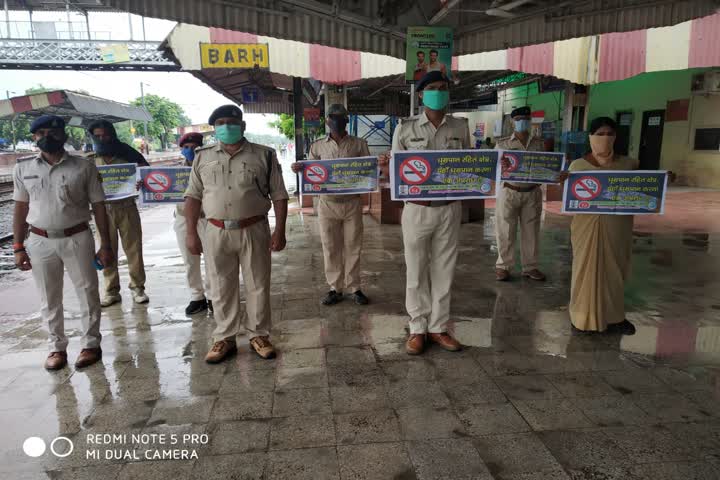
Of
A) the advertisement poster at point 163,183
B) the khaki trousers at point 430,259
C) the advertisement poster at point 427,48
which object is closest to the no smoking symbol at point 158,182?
the advertisement poster at point 163,183

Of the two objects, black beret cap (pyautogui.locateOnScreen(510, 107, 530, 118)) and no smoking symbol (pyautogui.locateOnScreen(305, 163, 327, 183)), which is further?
black beret cap (pyautogui.locateOnScreen(510, 107, 530, 118))

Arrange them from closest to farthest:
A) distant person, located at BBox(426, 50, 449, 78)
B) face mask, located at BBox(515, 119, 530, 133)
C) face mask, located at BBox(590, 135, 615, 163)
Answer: face mask, located at BBox(590, 135, 615, 163)
distant person, located at BBox(426, 50, 449, 78)
face mask, located at BBox(515, 119, 530, 133)

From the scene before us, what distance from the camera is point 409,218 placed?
3.67 m

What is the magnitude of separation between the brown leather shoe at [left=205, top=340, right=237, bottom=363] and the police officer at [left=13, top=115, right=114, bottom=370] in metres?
0.91

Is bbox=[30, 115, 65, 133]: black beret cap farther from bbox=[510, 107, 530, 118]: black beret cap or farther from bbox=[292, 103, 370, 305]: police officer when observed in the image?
bbox=[510, 107, 530, 118]: black beret cap

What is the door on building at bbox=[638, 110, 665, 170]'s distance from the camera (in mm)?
15133

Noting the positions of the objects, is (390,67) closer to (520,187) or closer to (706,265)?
(520,187)

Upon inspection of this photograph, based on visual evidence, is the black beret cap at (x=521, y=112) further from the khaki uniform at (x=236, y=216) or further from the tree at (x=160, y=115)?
the tree at (x=160, y=115)

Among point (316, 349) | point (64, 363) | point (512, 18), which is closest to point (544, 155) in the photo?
point (512, 18)

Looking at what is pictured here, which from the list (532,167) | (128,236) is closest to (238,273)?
(128,236)

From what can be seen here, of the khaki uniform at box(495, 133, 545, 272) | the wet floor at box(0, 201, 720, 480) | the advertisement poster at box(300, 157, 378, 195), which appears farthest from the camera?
the khaki uniform at box(495, 133, 545, 272)

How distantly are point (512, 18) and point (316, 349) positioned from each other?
4.25 m

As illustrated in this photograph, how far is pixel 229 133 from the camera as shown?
3.47 metres

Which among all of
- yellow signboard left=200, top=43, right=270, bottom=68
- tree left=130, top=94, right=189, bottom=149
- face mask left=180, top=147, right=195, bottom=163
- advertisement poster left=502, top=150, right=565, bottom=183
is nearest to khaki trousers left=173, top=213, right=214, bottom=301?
face mask left=180, top=147, right=195, bottom=163
